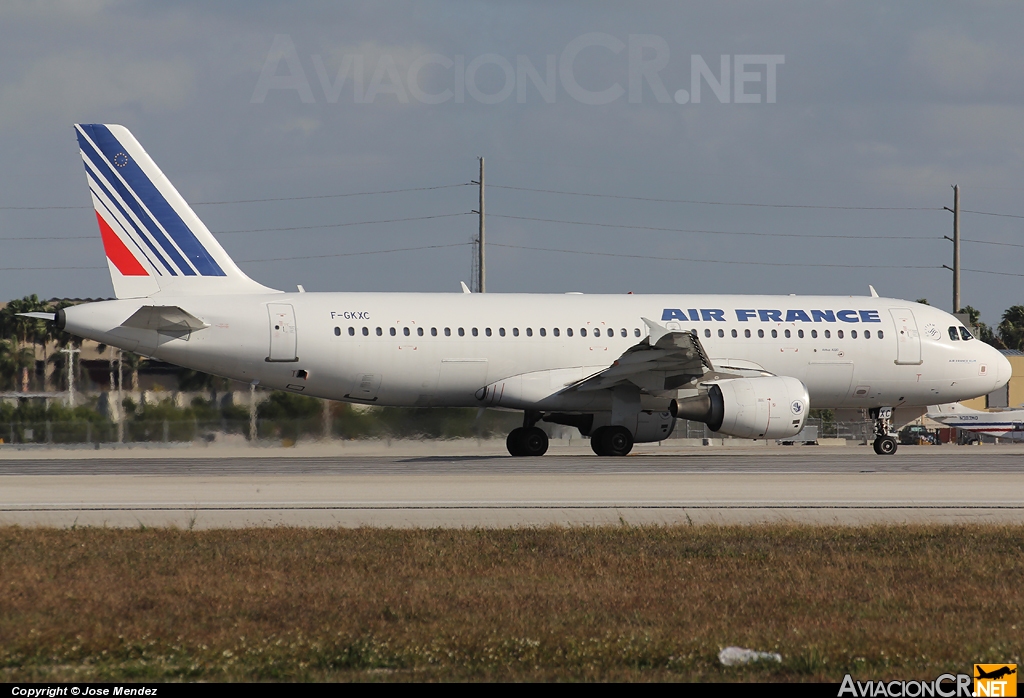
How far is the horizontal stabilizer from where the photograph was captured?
84.5ft

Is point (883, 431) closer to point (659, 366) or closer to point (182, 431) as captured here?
point (659, 366)

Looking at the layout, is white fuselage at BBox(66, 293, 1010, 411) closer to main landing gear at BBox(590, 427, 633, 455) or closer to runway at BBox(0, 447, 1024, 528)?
main landing gear at BBox(590, 427, 633, 455)

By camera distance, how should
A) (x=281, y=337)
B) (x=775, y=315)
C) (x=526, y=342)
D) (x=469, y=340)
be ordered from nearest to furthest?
(x=281, y=337) → (x=469, y=340) → (x=526, y=342) → (x=775, y=315)

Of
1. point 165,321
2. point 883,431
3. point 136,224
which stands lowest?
point 883,431

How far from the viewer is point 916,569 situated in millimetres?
10617

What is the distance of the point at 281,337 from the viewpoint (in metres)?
26.7

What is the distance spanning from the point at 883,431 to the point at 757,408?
7376 millimetres

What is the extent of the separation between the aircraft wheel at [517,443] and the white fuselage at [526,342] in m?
1.59

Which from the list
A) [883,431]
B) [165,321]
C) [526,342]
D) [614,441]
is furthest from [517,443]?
[883,431]

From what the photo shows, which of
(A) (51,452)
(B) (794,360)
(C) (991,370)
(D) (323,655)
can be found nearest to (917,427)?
Answer: (C) (991,370)

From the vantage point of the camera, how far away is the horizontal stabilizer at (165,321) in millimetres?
25750

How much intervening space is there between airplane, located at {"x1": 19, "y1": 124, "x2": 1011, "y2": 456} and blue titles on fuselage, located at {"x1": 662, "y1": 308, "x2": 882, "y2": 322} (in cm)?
6

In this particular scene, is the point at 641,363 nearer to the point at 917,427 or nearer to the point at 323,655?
the point at 323,655

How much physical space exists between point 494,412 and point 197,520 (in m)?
19.6
